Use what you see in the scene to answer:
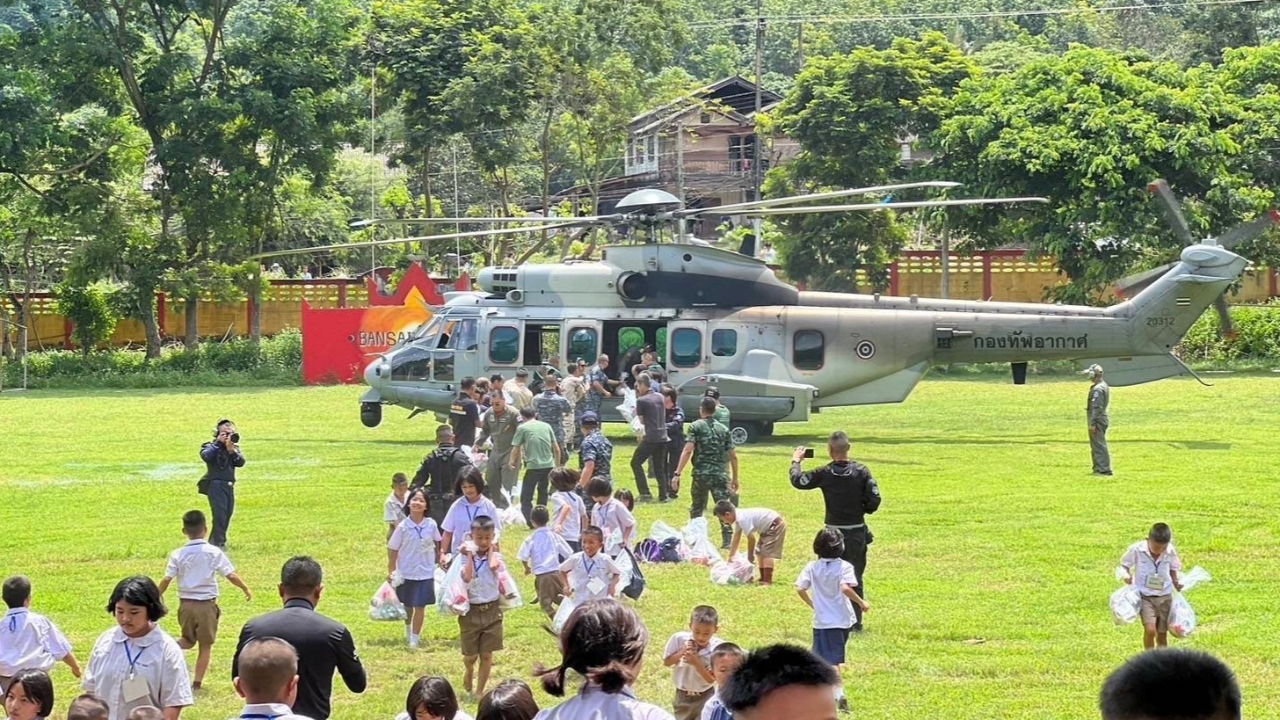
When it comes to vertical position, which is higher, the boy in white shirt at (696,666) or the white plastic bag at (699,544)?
the boy in white shirt at (696,666)

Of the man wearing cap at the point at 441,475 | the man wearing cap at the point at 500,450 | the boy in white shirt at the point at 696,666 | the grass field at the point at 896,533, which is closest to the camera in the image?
the boy in white shirt at the point at 696,666

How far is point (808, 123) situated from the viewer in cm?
4241

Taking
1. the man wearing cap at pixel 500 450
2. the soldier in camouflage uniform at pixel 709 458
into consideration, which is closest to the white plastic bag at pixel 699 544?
the soldier in camouflage uniform at pixel 709 458

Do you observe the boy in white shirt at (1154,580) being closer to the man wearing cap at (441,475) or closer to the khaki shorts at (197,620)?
the man wearing cap at (441,475)

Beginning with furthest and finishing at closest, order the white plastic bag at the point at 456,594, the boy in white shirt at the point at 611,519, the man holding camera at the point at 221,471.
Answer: the man holding camera at the point at 221,471 → the boy in white shirt at the point at 611,519 → the white plastic bag at the point at 456,594

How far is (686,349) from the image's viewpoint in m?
24.2

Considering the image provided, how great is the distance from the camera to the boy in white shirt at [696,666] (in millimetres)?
7570

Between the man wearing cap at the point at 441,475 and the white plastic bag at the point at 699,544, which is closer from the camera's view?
the man wearing cap at the point at 441,475

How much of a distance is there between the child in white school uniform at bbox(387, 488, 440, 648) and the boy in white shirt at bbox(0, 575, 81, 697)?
3001mm

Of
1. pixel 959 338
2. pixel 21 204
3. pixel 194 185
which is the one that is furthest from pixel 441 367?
pixel 21 204

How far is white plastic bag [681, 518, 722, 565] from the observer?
14.8m

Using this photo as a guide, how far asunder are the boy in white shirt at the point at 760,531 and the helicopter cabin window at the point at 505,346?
10.8 m

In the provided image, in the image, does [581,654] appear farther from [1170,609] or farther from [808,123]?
[808,123]

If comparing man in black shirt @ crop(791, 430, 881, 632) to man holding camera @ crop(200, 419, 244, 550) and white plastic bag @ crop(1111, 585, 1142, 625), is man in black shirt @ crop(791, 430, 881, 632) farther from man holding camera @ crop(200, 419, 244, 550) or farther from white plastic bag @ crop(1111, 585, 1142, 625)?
man holding camera @ crop(200, 419, 244, 550)
